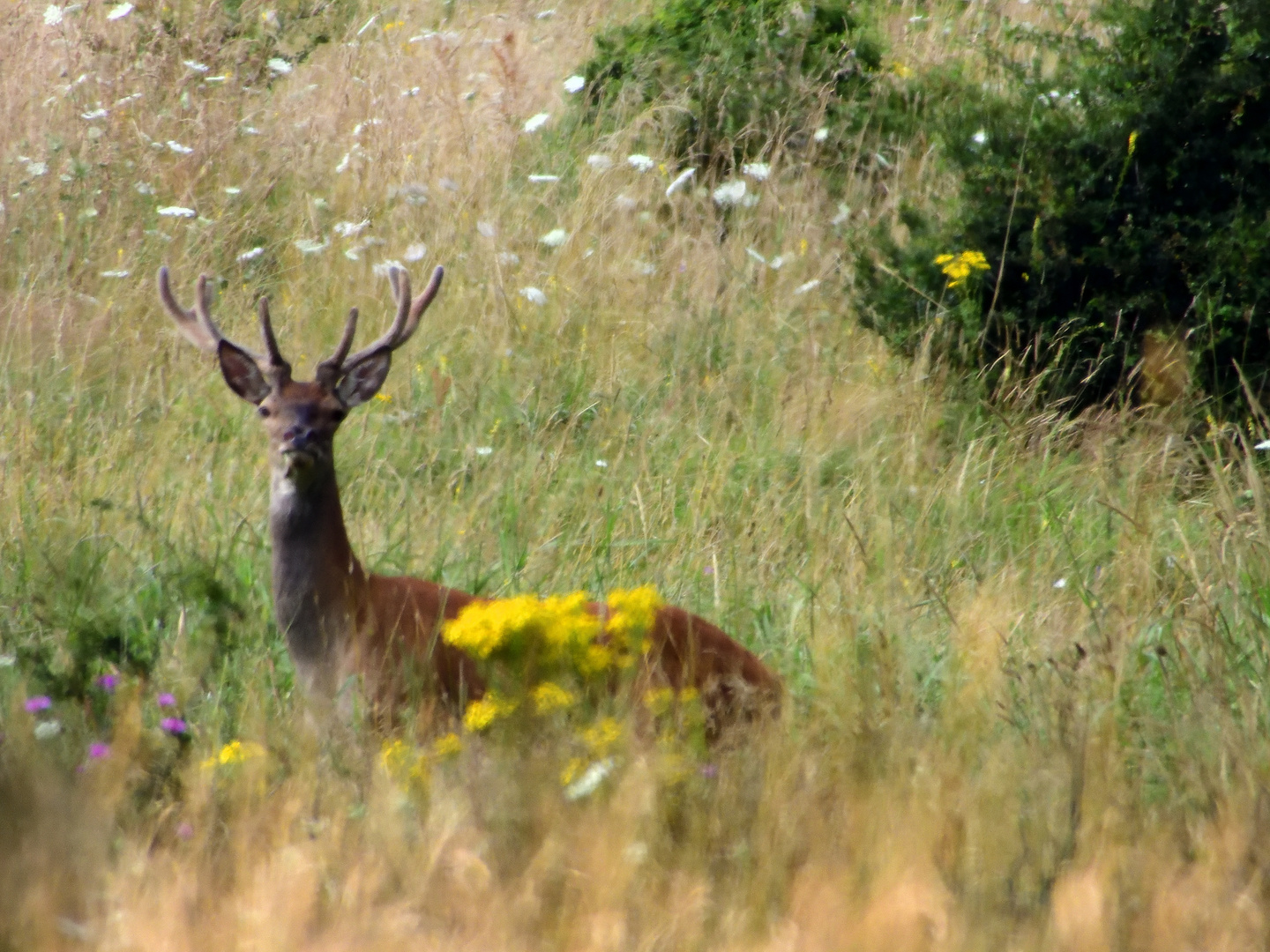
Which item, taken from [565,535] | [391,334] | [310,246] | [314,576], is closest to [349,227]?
[310,246]

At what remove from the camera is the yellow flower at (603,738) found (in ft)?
9.46

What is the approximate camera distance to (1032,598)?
170 inches

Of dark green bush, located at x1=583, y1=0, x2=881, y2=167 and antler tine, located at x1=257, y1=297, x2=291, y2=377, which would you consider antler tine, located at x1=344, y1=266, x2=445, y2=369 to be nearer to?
antler tine, located at x1=257, y1=297, x2=291, y2=377

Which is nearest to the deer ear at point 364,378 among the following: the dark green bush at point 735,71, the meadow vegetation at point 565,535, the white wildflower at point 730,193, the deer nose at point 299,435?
the deer nose at point 299,435

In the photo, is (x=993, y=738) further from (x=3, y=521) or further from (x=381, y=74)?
(x=381, y=74)

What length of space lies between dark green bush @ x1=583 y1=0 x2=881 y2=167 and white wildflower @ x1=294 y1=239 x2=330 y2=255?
1.90m

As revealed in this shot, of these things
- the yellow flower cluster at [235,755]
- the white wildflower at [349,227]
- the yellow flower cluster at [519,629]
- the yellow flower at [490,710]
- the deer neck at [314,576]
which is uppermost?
the yellow flower cluster at [519,629]

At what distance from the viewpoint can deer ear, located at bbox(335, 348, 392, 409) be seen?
4.26 m

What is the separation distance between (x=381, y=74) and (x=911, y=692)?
19.9ft

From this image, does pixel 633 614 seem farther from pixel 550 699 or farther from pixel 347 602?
pixel 347 602

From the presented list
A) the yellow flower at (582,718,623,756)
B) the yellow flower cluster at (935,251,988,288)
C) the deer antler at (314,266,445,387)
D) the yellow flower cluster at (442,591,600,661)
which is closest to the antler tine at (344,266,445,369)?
the deer antler at (314,266,445,387)

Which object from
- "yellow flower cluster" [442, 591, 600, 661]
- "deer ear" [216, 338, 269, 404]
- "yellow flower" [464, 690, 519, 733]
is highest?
"deer ear" [216, 338, 269, 404]

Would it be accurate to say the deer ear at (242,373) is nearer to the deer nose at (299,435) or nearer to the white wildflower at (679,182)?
the deer nose at (299,435)

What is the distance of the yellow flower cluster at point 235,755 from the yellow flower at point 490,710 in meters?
0.38
